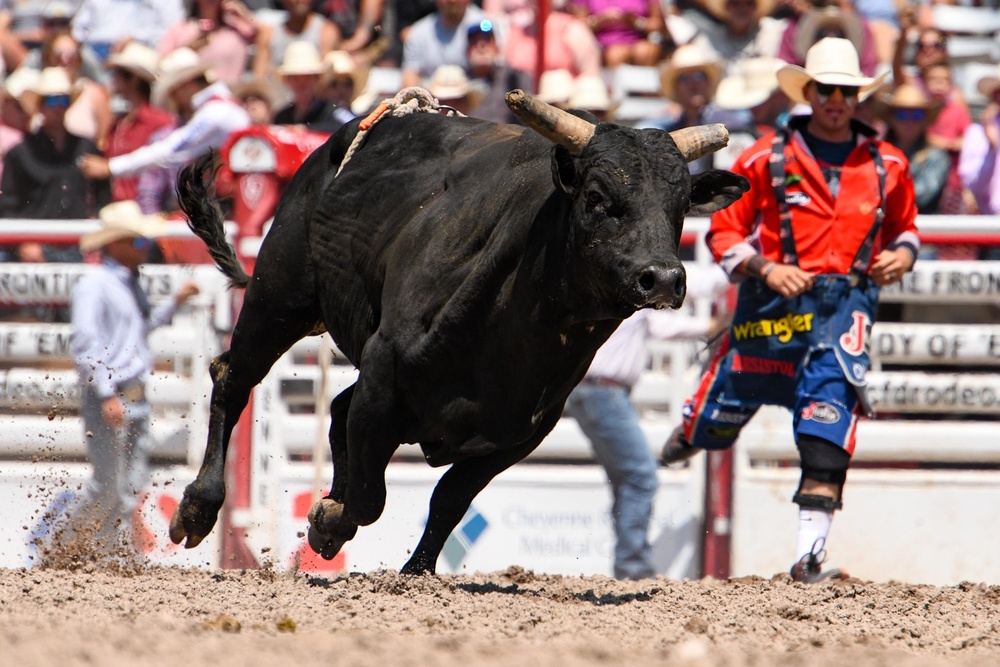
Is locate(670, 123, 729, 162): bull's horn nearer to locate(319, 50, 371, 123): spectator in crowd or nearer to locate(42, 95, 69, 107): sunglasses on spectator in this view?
locate(319, 50, 371, 123): spectator in crowd

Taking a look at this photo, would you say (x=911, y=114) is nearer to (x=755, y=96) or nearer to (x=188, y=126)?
(x=755, y=96)

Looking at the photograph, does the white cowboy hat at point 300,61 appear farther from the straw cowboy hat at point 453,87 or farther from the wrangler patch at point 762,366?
the wrangler patch at point 762,366

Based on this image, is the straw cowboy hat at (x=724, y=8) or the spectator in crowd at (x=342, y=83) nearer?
the spectator in crowd at (x=342, y=83)

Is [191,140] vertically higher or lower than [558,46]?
lower

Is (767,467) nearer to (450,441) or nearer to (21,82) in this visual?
(450,441)

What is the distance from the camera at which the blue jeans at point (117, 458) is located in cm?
752

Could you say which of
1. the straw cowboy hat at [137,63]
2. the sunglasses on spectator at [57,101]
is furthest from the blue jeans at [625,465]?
the sunglasses on spectator at [57,101]

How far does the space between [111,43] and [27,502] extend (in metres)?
4.09

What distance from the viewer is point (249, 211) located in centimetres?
756

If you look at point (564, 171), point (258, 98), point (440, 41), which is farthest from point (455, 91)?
point (564, 171)

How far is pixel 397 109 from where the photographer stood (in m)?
5.77

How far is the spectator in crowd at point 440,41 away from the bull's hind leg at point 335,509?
14.1ft

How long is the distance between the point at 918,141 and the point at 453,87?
8.66 ft

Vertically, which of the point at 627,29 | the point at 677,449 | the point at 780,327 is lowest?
the point at 677,449
